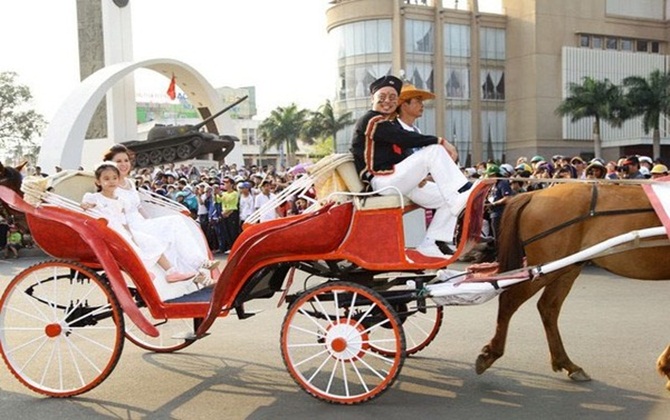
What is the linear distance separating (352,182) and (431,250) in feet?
2.50

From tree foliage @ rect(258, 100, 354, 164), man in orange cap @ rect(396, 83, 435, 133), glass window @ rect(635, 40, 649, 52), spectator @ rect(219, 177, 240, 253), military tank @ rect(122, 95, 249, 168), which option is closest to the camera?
man in orange cap @ rect(396, 83, 435, 133)

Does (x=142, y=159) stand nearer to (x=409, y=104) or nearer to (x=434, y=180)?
(x=409, y=104)

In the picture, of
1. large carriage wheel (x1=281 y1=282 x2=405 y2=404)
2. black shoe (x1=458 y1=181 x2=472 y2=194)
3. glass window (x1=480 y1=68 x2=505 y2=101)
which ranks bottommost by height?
large carriage wheel (x1=281 y1=282 x2=405 y2=404)

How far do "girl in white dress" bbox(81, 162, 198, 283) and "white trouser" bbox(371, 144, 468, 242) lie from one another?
5.97 ft

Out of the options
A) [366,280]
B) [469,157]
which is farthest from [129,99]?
[366,280]

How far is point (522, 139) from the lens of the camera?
56.5 metres

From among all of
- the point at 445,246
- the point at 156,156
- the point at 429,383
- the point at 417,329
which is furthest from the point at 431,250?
the point at 156,156

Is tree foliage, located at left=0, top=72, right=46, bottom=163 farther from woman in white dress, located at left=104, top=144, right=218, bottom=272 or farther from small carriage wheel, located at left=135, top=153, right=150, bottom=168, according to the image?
woman in white dress, located at left=104, top=144, right=218, bottom=272

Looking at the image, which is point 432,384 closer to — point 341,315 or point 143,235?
point 341,315

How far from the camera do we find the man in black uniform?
195 inches

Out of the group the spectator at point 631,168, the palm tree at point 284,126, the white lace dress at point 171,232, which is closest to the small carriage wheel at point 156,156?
the spectator at point 631,168

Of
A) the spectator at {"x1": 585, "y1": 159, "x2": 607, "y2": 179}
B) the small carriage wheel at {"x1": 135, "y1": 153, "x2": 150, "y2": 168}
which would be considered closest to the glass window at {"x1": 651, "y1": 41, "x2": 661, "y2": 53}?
the small carriage wheel at {"x1": 135, "y1": 153, "x2": 150, "y2": 168}

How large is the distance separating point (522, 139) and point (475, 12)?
428 inches

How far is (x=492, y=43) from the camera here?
188 ft
